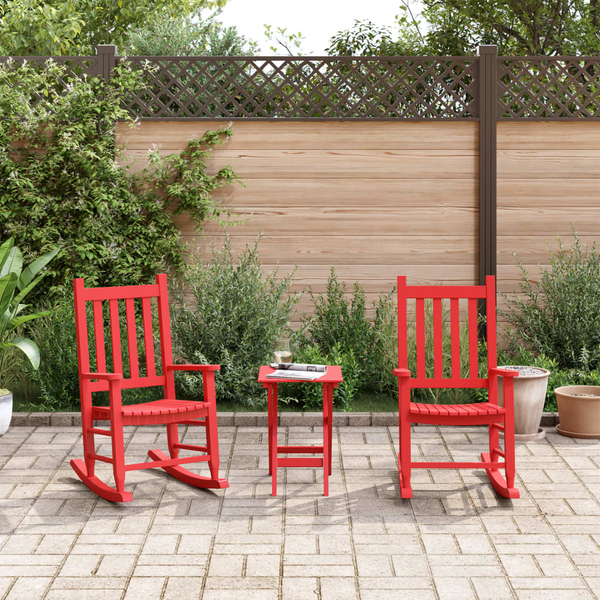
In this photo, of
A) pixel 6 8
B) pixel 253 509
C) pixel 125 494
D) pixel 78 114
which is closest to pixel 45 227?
pixel 78 114

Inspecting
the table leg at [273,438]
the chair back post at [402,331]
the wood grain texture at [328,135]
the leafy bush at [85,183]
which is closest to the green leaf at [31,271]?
the leafy bush at [85,183]

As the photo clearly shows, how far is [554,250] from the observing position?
6.04 meters

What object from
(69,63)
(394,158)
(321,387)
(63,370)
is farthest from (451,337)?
(69,63)

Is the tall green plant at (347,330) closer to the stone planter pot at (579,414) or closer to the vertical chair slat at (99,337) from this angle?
the stone planter pot at (579,414)

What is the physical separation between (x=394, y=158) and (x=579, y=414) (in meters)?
2.54

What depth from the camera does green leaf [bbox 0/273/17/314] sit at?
4.82 m

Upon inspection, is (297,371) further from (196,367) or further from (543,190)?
(543,190)

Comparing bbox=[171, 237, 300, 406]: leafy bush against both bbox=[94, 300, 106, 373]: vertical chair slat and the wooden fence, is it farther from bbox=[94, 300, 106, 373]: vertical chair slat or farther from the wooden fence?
bbox=[94, 300, 106, 373]: vertical chair slat

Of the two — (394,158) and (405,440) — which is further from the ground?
(394,158)

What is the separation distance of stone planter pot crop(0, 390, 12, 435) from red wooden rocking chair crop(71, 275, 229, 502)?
3.15ft

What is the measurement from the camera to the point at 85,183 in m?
5.76

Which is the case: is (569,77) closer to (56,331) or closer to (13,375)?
(56,331)

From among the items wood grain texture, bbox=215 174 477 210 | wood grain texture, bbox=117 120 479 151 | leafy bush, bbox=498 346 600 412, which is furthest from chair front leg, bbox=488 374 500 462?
wood grain texture, bbox=117 120 479 151

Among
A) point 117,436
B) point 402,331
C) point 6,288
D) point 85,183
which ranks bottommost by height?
point 117,436
